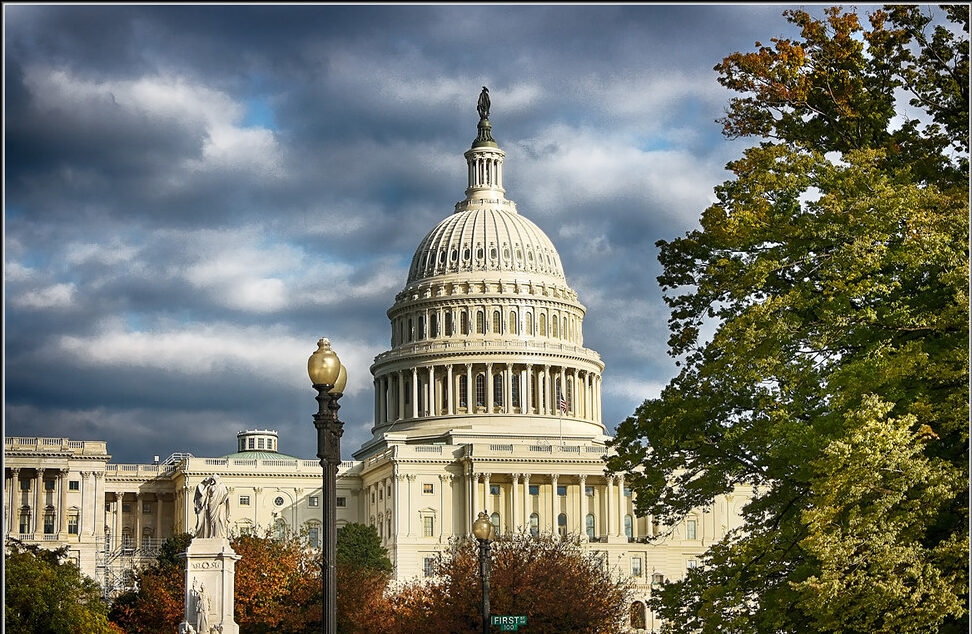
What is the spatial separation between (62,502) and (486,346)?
137ft

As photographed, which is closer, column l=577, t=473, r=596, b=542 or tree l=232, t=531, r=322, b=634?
tree l=232, t=531, r=322, b=634

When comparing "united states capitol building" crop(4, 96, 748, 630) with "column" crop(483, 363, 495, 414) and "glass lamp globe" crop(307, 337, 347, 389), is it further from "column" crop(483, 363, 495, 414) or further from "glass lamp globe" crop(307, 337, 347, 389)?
"glass lamp globe" crop(307, 337, 347, 389)

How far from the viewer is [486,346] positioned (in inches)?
6230

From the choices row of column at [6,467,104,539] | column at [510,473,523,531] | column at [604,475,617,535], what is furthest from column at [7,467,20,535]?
column at [604,475,617,535]

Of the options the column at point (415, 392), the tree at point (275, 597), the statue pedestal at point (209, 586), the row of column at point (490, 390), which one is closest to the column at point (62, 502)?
the row of column at point (490, 390)

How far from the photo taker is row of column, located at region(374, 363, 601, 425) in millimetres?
157875

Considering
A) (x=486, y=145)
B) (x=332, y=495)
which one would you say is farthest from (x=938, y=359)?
(x=486, y=145)

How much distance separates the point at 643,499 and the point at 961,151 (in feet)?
33.8

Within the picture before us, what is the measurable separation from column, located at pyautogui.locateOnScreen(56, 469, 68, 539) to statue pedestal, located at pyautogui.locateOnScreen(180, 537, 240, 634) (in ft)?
349

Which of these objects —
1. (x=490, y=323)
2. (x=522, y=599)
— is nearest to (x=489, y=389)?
(x=490, y=323)

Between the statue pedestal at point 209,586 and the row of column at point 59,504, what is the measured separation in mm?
100575

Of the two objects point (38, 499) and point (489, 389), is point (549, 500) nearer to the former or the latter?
point (489, 389)

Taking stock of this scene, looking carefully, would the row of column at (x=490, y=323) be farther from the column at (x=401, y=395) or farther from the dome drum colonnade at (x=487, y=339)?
the column at (x=401, y=395)

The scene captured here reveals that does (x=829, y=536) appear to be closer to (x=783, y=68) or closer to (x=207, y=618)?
(x=783, y=68)
